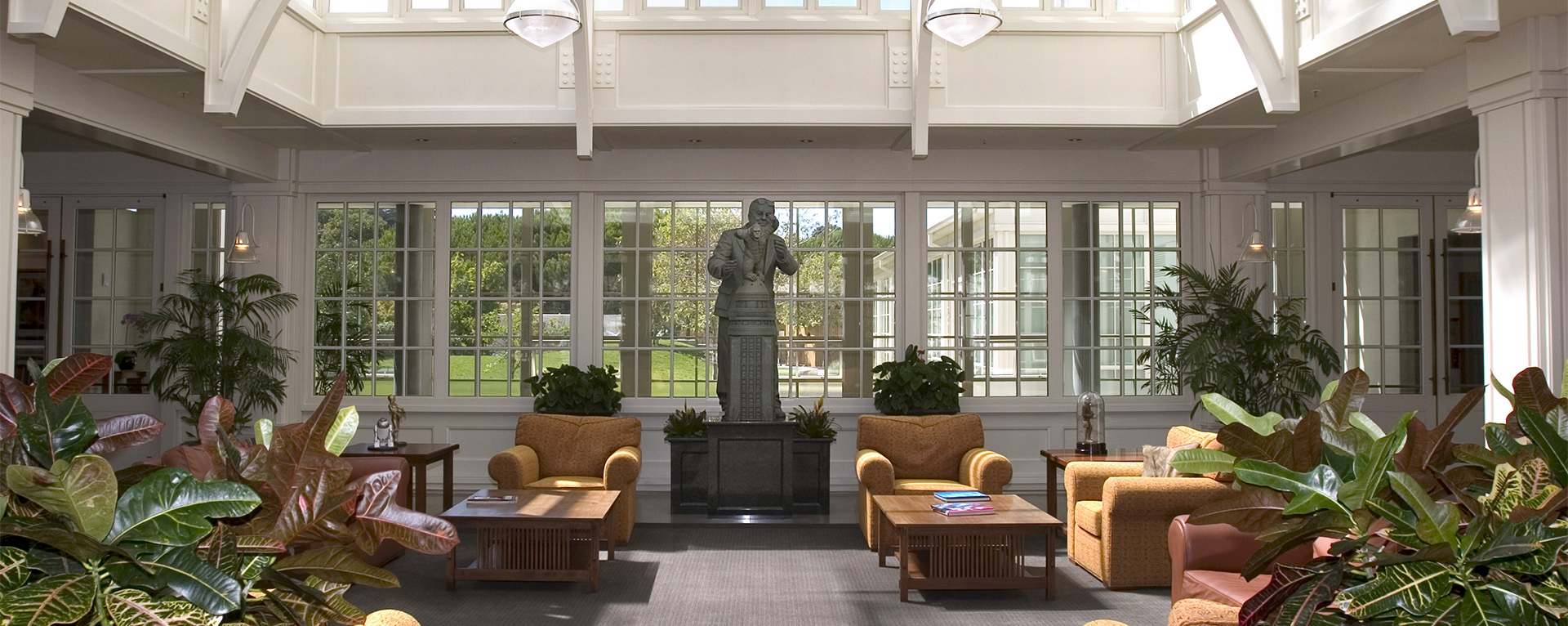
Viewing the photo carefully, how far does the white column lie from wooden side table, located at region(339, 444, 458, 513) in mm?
6162

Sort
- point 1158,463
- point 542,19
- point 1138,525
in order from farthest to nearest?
point 542,19
point 1158,463
point 1138,525

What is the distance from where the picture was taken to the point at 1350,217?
30.1 ft

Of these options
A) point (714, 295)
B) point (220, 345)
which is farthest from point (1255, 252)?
point (220, 345)

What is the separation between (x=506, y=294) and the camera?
9.16m

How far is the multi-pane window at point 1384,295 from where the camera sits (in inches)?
359

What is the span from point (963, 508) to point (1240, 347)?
13.2 feet

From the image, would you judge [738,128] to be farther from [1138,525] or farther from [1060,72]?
[1138,525]

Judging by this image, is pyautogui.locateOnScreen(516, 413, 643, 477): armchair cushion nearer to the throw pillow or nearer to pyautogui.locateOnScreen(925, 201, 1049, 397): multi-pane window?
pyautogui.locateOnScreen(925, 201, 1049, 397): multi-pane window

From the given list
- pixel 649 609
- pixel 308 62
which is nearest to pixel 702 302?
pixel 308 62

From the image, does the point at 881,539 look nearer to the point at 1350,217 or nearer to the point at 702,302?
the point at 702,302

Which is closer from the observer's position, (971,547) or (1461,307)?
(971,547)

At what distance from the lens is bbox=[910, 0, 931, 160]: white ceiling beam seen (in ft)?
24.5

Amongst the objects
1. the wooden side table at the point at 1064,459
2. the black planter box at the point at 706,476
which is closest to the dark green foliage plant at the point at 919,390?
the black planter box at the point at 706,476

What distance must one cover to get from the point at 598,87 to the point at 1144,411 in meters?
5.28
